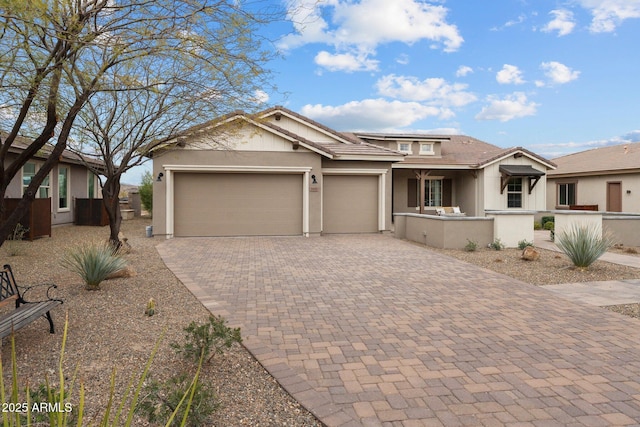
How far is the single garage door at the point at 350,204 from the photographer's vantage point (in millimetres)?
17031

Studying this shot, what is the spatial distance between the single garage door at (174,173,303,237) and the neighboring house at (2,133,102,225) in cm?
454

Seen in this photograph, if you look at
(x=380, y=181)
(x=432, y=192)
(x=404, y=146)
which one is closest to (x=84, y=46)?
(x=380, y=181)

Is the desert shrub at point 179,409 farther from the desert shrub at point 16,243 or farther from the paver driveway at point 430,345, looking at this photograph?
the desert shrub at point 16,243

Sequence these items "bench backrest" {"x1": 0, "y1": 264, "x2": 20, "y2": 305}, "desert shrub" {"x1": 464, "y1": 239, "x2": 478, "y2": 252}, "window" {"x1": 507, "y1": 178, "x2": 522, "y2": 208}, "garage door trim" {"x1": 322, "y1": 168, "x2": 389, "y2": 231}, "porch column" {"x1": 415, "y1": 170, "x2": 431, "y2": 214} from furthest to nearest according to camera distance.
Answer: "window" {"x1": 507, "y1": 178, "x2": 522, "y2": 208} → "porch column" {"x1": 415, "y1": 170, "x2": 431, "y2": 214} → "garage door trim" {"x1": 322, "y1": 168, "x2": 389, "y2": 231} → "desert shrub" {"x1": 464, "y1": 239, "x2": 478, "y2": 252} → "bench backrest" {"x1": 0, "y1": 264, "x2": 20, "y2": 305}

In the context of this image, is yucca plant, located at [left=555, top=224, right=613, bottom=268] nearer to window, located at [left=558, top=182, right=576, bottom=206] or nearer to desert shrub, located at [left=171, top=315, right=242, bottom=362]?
desert shrub, located at [left=171, top=315, right=242, bottom=362]

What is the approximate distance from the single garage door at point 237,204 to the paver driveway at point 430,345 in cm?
675

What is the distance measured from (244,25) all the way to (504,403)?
5.52m

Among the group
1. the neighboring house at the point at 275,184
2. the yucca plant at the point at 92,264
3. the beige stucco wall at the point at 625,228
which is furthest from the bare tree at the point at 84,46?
the beige stucco wall at the point at 625,228

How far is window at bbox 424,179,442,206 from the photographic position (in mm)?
23609

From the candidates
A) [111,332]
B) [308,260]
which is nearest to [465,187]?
[308,260]

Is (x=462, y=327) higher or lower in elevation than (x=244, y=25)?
lower

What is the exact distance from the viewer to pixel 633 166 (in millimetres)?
20203

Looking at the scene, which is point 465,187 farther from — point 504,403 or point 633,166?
point 504,403

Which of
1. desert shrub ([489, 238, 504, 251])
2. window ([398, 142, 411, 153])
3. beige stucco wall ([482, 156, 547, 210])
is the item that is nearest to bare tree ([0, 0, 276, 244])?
desert shrub ([489, 238, 504, 251])
